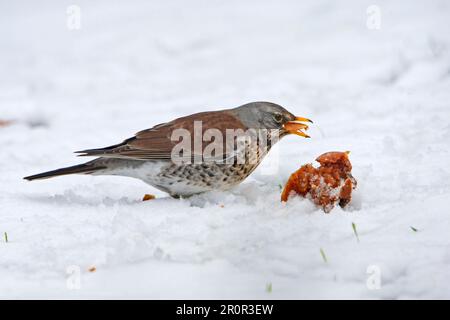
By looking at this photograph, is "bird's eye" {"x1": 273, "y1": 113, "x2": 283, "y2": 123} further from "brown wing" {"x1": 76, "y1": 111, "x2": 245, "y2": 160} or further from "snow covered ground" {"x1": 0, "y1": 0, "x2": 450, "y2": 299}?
"snow covered ground" {"x1": 0, "y1": 0, "x2": 450, "y2": 299}

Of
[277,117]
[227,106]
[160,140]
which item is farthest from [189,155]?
[227,106]

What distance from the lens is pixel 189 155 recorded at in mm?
4984

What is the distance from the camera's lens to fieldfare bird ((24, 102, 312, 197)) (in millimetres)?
4953

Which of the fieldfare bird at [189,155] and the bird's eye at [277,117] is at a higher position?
the bird's eye at [277,117]

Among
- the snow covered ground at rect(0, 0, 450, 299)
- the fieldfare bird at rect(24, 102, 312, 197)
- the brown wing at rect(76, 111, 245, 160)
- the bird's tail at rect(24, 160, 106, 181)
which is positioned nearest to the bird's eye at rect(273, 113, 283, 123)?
the fieldfare bird at rect(24, 102, 312, 197)

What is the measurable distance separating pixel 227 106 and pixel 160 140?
3.08 metres

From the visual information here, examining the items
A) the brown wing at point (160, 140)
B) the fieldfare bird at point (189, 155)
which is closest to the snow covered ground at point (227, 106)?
the fieldfare bird at point (189, 155)

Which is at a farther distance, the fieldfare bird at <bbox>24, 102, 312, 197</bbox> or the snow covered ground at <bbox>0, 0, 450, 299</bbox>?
the fieldfare bird at <bbox>24, 102, 312, 197</bbox>

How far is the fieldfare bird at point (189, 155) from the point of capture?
495cm

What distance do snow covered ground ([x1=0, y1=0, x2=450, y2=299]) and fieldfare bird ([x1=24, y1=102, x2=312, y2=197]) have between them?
0.49ft

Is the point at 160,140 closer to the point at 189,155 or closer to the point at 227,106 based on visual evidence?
the point at 189,155

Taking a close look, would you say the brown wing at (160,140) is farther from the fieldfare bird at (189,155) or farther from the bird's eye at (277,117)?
the bird's eye at (277,117)
